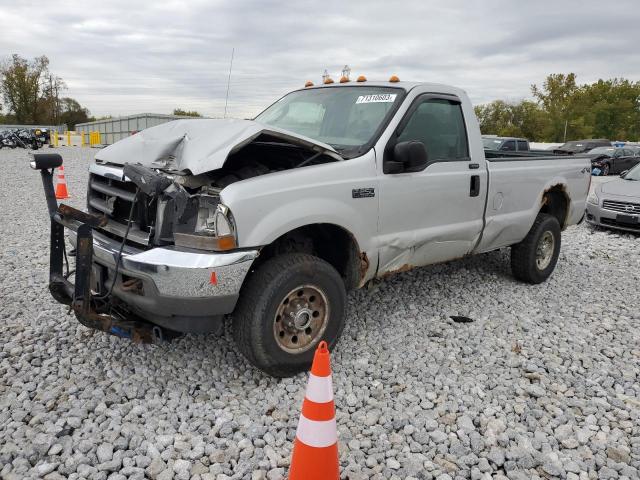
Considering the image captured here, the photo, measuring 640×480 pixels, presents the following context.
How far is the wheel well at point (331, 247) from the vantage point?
3.74 metres

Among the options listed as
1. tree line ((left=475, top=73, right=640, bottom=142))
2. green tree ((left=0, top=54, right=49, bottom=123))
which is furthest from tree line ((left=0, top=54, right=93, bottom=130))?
tree line ((left=475, top=73, right=640, bottom=142))

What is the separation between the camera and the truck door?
4008 mm

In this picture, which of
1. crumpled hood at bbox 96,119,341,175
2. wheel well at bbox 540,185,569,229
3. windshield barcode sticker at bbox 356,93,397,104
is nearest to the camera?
crumpled hood at bbox 96,119,341,175

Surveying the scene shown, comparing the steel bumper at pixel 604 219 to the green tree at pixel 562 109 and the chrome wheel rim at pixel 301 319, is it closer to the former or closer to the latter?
the chrome wheel rim at pixel 301 319

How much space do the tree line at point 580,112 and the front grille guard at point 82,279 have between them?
60012 mm

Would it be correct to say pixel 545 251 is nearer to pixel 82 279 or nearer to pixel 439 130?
pixel 439 130

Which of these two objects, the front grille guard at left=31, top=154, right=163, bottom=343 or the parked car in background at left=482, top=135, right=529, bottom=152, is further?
the parked car in background at left=482, top=135, right=529, bottom=152

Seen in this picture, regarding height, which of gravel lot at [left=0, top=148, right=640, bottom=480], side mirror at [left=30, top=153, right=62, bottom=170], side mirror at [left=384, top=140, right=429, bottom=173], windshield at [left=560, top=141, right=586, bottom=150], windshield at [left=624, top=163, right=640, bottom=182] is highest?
windshield at [left=560, top=141, right=586, bottom=150]

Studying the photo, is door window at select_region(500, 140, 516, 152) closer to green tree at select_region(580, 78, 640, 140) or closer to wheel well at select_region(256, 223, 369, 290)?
wheel well at select_region(256, 223, 369, 290)

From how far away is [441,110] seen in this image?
4.56 meters

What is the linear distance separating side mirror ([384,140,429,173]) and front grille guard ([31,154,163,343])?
1993 mm

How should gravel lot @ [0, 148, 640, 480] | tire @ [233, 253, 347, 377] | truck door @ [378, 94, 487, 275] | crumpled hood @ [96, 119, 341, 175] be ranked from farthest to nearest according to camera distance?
truck door @ [378, 94, 487, 275] → tire @ [233, 253, 347, 377] → crumpled hood @ [96, 119, 341, 175] → gravel lot @ [0, 148, 640, 480]

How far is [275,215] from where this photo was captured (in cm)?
323

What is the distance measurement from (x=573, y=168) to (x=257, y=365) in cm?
457
